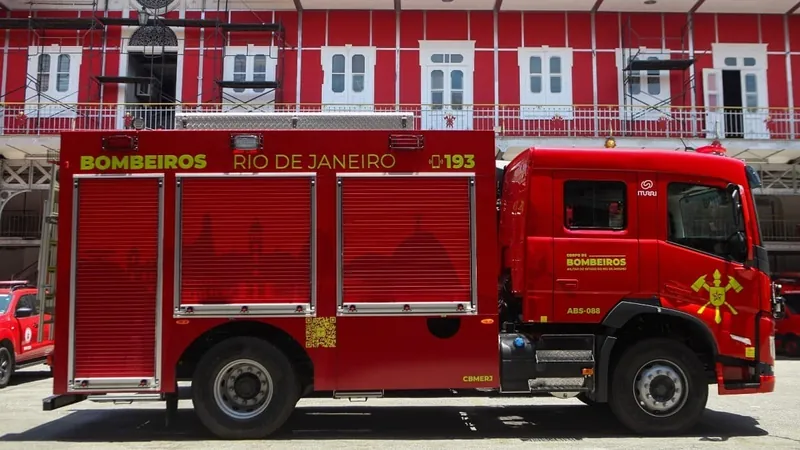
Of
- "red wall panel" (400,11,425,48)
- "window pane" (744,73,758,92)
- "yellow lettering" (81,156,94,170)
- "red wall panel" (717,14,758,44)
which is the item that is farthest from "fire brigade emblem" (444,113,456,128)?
"yellow lettering" (81,156,94,170)

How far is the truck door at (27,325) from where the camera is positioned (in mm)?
11719

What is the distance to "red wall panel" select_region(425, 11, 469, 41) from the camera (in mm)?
20344

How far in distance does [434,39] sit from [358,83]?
8.98ft

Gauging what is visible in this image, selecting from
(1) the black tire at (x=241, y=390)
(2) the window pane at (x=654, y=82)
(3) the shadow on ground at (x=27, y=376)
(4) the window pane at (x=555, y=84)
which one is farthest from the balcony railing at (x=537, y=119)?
(1) the black tire at (x=241, y=390)

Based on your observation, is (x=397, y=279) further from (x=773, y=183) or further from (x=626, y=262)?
(x=773, y=183)

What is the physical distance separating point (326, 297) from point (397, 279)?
0.79 meters

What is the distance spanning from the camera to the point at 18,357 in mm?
11758

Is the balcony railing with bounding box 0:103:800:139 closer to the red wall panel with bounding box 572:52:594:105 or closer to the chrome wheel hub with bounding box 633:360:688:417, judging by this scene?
the red wall panel with bounding box 572:52:594:105

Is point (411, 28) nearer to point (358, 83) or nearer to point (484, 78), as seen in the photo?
point (358, 83)

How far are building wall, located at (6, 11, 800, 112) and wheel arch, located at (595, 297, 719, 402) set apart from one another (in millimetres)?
13653

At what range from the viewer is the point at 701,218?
727 centimetres

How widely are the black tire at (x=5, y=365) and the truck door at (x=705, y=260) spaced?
35.5ft

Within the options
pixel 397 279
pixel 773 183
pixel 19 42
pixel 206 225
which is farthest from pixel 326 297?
pixel 19 42

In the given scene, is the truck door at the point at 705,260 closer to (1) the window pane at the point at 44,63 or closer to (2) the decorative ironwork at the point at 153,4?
(2) the decorative ironwork at the point at 153,4
